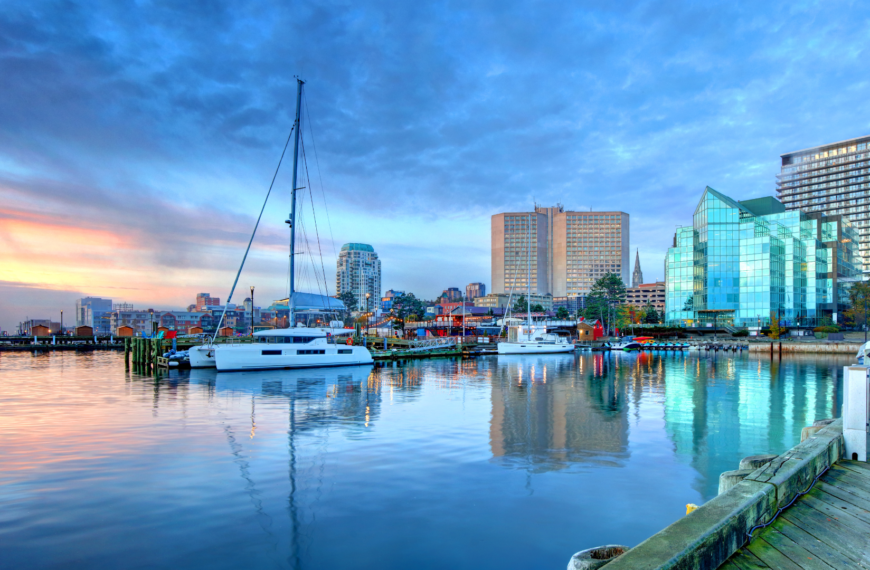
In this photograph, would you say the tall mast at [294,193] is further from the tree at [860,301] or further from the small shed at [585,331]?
the tree at [860,301]

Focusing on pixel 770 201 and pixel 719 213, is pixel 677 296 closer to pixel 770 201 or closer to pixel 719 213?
pixel 719 213

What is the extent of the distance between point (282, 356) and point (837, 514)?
42872 mm

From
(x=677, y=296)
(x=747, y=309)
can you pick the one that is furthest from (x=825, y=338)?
(x=677, y=296)

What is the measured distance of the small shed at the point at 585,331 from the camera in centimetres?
11656

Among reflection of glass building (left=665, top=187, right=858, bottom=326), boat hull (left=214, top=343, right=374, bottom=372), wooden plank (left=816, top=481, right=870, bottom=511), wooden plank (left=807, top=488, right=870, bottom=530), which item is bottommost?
boat hull (left=214, top=343, right=374, bottom=372)

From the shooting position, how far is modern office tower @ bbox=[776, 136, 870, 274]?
534 ft

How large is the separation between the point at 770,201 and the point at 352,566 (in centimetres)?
14360

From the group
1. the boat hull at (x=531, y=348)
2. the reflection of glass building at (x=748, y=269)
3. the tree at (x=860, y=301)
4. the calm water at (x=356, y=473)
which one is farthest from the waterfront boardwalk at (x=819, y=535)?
the tree at (x=860, y=301)

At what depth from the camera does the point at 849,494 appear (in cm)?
667

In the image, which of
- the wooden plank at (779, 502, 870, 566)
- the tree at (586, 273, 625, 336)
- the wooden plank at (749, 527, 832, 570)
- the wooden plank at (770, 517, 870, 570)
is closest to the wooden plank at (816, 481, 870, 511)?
the wooden plank at (779, 502, 870, 566)

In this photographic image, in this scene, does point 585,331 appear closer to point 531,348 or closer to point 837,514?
point 531,348

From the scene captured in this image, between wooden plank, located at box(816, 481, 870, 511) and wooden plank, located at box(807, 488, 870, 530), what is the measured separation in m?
0.07

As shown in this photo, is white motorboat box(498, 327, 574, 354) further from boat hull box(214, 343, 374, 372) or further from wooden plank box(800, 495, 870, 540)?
wooden plank box(800, 495, 870, 540)

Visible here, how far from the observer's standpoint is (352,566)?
8.40 m
